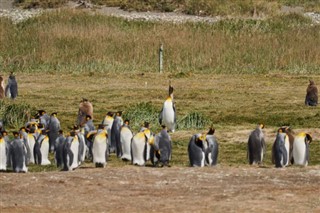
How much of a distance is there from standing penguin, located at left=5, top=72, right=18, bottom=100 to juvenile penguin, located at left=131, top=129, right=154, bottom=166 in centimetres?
979

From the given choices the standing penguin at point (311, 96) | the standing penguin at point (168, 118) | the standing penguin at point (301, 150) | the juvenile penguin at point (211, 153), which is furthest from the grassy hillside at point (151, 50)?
the juvenile penguin at point (211, 153)

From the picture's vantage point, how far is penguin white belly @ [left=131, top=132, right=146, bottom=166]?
17.6m

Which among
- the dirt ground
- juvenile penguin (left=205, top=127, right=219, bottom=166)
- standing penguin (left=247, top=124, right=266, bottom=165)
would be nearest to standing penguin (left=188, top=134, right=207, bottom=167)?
juvenile penguin (left=205, top=127, right=219, bottom=166)

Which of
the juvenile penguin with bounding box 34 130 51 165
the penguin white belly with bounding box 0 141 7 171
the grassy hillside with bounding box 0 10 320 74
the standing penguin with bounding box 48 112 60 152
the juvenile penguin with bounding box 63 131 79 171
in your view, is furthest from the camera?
the grassy hillside with bounding box 0 10 320 74

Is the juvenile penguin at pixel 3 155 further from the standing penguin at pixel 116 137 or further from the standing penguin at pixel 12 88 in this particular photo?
the standing penguin at pixel 12 88

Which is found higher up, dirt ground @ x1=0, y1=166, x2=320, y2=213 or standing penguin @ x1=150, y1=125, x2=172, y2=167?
standing penguin @ x1=150, y1=125, x2=172, y2=167

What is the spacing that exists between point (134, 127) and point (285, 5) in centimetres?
3712

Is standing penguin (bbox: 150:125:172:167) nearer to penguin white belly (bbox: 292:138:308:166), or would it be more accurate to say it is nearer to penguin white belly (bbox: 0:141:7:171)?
penguin white belly (bbox: 292:138:308:166)

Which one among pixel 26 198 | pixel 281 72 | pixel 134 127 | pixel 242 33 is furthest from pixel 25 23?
pixel 26 198

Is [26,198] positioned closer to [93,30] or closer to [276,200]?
[276,200]

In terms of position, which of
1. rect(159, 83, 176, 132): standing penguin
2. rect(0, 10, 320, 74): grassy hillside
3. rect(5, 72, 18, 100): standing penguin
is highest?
rect(0, 10, 320, 74): grassy hillside

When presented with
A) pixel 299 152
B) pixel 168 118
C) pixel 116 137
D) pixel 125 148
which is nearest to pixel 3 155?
pixel 125 148

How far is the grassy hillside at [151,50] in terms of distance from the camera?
114ft

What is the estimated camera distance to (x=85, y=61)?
35312 millimetres
